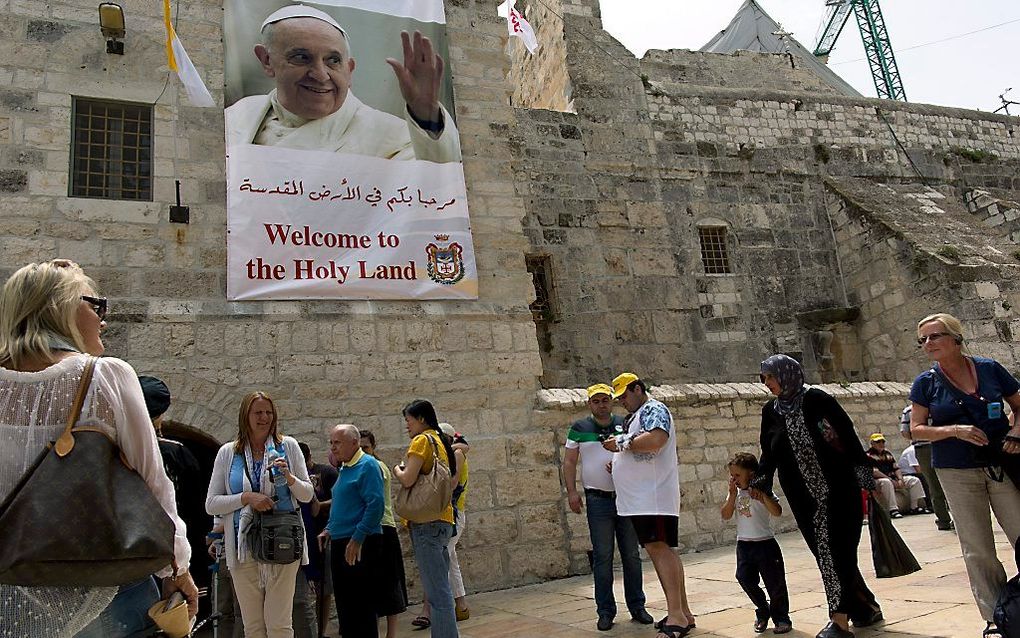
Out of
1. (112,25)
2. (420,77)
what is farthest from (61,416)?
(420,77)

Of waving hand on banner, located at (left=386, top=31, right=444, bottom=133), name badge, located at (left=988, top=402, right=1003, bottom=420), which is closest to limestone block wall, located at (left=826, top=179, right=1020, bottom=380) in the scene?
name badge, located at (left=988, top=402, right=1003, bottom=420)

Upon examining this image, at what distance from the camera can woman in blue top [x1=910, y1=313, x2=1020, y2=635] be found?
3.37m

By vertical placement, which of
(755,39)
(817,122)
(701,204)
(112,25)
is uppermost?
(755,39)

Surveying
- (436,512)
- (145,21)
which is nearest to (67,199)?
(145,21)

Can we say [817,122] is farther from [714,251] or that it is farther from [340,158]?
[340,158]

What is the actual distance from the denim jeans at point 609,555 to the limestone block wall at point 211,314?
185 centimetres

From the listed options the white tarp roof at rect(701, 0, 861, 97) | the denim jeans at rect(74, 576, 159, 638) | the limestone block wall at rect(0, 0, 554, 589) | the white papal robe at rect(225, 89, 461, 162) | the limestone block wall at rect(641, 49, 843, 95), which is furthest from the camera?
the white tarp roof at rect(701, 0, 861, 97)

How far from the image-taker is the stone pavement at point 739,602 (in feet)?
12.5

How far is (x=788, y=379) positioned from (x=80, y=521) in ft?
11.1

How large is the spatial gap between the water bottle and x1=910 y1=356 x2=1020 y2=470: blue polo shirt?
3286 millimetres

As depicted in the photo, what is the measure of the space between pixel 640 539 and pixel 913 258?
932cm

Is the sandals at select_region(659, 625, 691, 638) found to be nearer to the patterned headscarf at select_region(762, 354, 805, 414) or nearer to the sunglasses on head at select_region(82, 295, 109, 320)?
the patterned headscarf at select_region(762, 354, 805, 414)

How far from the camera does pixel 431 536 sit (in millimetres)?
4000

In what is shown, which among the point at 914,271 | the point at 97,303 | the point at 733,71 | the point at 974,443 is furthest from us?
the point at 733,71
